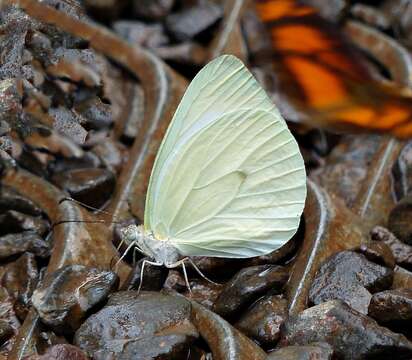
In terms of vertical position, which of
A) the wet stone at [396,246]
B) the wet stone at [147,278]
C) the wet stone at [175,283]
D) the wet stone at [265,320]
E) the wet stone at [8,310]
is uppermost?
the wet stone at [396,246]

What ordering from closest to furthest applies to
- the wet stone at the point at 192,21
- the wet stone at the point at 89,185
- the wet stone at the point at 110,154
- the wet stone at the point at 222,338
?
1. the wet stone at the point at 222,338
2. the wet stone at the point at 89,185
3. the wet stone at the point at 110,154
4. the wet stone at the point at 192,21

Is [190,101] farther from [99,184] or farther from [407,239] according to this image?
[407,239]

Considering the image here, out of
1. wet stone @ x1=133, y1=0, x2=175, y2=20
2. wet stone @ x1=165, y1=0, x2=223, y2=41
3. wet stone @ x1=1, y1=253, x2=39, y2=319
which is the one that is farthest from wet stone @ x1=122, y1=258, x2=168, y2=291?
wet stone @ x1=133, y1=0, x2=175, y2=20

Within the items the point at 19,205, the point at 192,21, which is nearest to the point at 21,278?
the point at 19,205

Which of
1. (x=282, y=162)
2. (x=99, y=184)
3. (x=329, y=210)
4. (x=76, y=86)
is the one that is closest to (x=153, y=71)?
(x=76, y=86)

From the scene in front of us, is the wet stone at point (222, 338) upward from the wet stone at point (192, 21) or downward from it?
downward

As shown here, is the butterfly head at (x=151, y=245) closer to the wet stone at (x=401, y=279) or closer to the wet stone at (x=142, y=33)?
the wet stone at (x=401, y=279)

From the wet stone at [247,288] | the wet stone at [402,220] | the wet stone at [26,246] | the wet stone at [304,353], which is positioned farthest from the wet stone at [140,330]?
the wet stone at [402,220]
